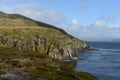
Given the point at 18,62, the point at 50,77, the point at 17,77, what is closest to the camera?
the point at 17,77

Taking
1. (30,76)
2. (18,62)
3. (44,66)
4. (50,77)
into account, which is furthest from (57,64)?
(30,76)

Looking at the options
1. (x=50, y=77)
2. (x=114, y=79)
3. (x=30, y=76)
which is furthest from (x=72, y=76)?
(x=114, y=79)

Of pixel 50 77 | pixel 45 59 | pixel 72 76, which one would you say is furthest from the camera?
pixel 45 59

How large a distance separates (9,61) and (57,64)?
1073cm

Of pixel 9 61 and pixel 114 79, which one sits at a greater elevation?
pixel 9 61

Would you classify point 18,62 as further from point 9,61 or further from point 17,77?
point 17,77

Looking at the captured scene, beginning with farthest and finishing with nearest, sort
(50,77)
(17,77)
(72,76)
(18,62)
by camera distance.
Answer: (18,62) → (72,76) → (50,77) → (17,77)

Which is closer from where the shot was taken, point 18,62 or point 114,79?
point 18,62

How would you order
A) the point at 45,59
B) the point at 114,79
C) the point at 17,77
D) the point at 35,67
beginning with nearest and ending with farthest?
the point at 17,77
the point at 35,67
the point at 45,59
the point at 114,79

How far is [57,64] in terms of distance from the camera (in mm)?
74375

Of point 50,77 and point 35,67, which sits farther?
point 35,67

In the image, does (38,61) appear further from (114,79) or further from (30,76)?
(114,79)

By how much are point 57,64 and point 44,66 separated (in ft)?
12.1

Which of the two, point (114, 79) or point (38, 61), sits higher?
point (38, 61)
